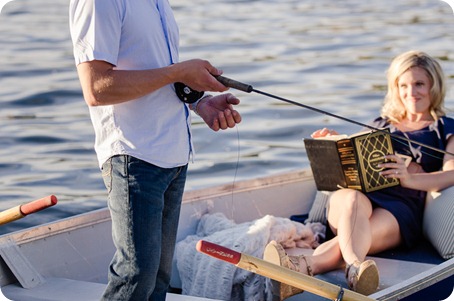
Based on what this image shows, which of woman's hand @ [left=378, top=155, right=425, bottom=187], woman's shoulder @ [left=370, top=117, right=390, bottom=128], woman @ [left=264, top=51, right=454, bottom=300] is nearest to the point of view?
woman @ [left=264, top=51, right=454, bottom=300]

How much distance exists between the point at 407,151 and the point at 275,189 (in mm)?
620

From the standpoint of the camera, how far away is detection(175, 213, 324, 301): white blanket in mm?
3555

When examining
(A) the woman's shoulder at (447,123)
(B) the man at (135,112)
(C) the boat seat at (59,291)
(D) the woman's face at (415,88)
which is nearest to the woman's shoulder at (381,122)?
(D) the woman's face at (415,88)

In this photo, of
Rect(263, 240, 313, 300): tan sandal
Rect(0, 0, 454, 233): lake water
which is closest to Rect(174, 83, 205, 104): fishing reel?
Rect(263, 240, 313, 300): tan sandal

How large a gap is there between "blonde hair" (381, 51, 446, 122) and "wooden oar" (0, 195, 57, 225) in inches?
76.2

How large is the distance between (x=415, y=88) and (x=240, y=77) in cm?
477

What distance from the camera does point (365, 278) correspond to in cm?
343

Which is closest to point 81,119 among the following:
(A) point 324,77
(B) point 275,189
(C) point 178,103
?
(A) point 324,77

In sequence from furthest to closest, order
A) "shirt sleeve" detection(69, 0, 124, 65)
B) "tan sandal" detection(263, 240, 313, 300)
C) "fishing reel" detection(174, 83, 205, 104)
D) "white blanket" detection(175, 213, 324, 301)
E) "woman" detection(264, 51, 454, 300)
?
"woman" detection(264, 51, 454, 300) < "white blanket" detection(175, 213, 324, 301) < "tan sandal" detection(263, 240, 313, 300) < "fishing reel" detection(174, 83, 205, 104) < "shirt sleeve" detection(69, 0, 124, 65)

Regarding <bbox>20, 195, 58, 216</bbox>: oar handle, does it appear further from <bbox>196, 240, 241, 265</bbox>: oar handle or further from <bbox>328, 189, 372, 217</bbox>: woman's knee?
<bbox>328, 189, 372, 217</bbox>: woman's knee

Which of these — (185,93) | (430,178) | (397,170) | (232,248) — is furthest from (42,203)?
(430,178)

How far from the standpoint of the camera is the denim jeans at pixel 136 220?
99.3 inches

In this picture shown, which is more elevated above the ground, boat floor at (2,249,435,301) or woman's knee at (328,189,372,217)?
woman's knee at (328,189,372,217)

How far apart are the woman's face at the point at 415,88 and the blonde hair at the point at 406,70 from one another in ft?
0.05
